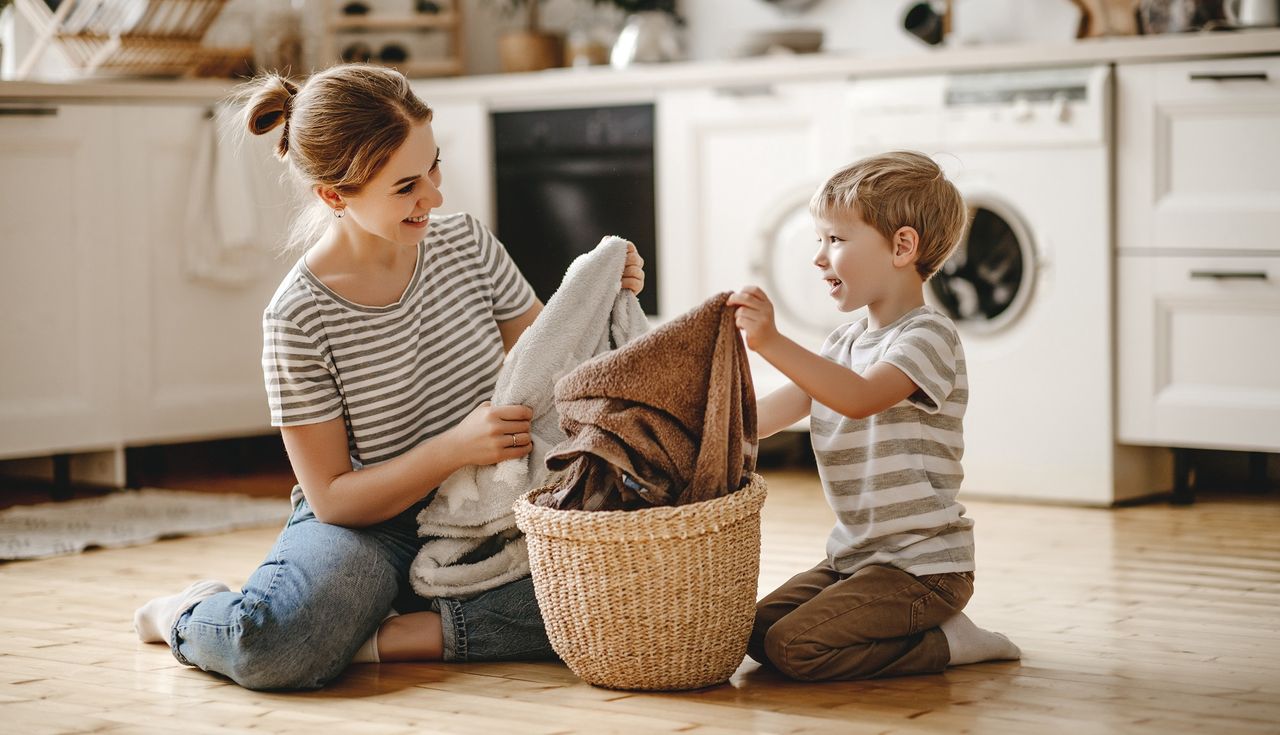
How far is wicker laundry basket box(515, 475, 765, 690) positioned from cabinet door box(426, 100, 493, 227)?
2.03 m

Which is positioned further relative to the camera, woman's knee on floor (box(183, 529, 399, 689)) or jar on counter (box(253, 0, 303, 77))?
jar on counter (box(253, 0, 303, 77))

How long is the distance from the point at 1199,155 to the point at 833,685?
1.54 meters

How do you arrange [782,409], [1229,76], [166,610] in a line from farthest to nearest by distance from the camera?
[1229,76], [166,610], [782,409]

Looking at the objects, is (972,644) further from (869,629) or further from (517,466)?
(517,466)

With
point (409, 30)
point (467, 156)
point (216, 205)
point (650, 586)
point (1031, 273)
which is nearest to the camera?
point (650, 586)

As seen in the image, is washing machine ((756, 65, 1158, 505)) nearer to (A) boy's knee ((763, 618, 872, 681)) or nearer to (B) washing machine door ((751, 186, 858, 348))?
(B) washing machine door ((751, 186, 858, 348))

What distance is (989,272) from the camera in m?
3.08

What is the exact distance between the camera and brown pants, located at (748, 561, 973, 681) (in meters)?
1.77

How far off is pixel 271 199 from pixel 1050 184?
1.75 m

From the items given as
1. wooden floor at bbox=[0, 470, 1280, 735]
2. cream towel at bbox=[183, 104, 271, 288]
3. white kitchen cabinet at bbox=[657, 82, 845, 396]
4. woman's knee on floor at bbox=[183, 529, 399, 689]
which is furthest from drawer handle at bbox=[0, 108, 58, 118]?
woman's knee on floor at bbox=[183, 529, 399, 689]

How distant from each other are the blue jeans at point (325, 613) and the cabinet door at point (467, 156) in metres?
1.79

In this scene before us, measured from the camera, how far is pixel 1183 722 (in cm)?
159

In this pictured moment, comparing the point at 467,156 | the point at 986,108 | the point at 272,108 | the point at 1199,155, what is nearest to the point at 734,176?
→ the point at 986,108

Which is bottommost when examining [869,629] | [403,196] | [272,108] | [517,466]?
[869,629]
